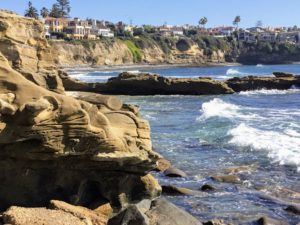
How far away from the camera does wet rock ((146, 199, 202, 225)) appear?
32.1 ft

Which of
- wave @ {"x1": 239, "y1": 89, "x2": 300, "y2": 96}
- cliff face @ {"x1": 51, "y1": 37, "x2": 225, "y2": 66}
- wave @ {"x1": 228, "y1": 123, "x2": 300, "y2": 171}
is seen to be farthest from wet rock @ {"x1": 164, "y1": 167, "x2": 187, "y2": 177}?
cliff face @ {"x1": 51, "y1": 37, "x2": 225, "y2": 66}

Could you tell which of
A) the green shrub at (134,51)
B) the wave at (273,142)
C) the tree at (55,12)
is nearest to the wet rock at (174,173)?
the wave at (273,142)

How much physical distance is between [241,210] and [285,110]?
80.1ft

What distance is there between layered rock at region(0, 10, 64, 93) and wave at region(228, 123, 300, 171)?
810 cm

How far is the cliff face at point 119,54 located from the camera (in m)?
128

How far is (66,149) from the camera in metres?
9.79

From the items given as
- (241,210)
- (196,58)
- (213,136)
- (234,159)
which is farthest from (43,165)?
(196,58)

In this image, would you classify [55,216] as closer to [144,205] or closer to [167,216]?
[144,205]

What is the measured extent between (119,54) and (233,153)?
125627mm

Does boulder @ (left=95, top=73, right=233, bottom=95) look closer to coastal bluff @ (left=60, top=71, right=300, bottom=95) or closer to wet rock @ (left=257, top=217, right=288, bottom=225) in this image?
coastal bluff @ (left=60, top=71, right=300, bottom=95)

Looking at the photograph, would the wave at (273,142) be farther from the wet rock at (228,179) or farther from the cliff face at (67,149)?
the cliff face at (67,149)

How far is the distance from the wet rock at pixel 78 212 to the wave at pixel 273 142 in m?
9.08

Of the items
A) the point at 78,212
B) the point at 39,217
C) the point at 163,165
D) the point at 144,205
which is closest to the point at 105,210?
the point at 144,205

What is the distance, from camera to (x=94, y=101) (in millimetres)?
11781
